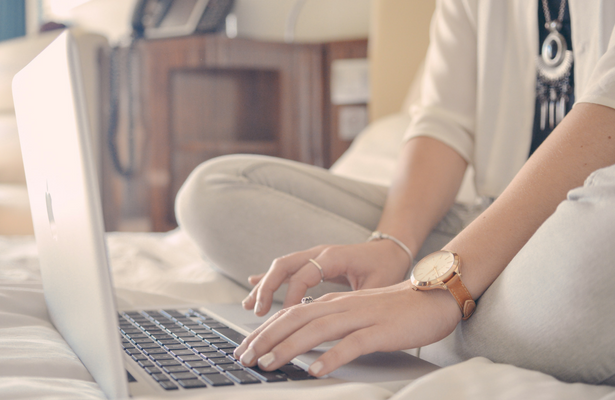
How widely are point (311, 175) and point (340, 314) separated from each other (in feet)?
1.42

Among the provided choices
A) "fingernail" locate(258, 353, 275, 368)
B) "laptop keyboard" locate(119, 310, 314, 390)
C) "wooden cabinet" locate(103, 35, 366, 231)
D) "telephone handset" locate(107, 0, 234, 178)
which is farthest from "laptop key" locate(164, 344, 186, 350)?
"telephone handset" locate(107, 0, 234, 178)

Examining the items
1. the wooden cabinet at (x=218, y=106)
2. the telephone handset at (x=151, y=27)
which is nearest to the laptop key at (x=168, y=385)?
the wooden cabinet at (x=218, y=106)

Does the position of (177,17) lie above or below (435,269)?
above

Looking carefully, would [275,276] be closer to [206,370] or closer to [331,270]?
[331,270]

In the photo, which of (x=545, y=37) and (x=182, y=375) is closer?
(x=182, y=375)

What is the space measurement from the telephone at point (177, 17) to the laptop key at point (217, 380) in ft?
6.99

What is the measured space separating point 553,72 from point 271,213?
→ 47 cm

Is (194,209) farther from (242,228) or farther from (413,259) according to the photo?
(413,259)

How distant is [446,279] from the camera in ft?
1.63

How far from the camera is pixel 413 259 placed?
794mm

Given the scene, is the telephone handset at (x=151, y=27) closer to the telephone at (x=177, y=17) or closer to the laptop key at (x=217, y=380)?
the telephone at (x=177, y=17)

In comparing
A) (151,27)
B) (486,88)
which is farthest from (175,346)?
(151,27)

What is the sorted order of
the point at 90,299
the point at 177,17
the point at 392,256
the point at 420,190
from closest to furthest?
the point at 90,299 < the point at 392,256 < the point at 420,190 < the point at 177,17

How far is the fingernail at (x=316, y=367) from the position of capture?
1.34 ft
